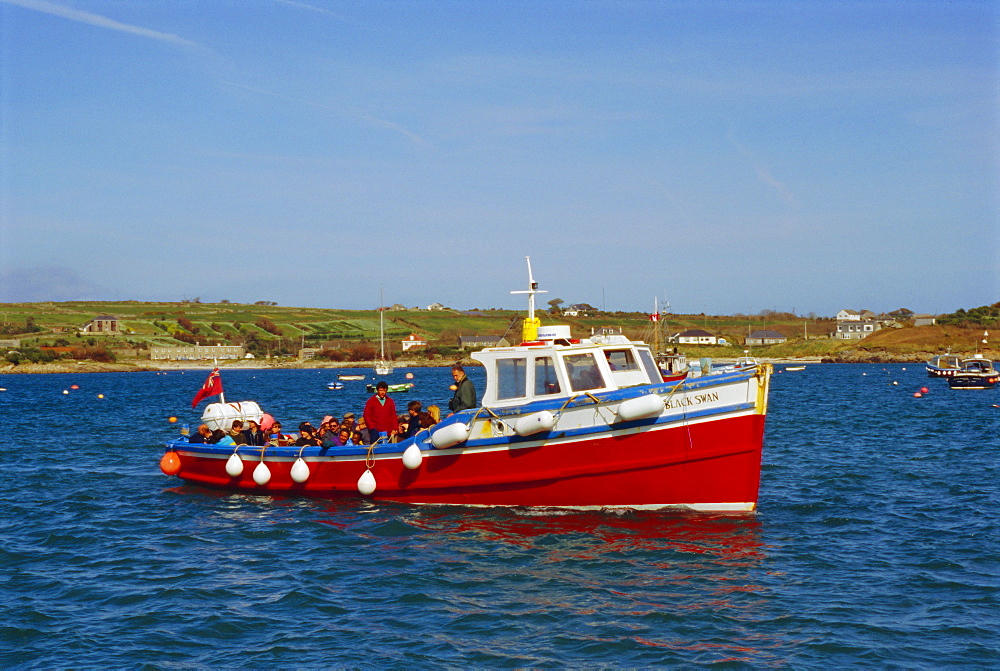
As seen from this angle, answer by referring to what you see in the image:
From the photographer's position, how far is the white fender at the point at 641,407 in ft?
47.8

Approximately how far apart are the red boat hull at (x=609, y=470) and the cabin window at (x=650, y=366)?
2054 millimetres

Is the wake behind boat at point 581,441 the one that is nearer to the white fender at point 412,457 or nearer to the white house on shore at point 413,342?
the white fender at point 412,457

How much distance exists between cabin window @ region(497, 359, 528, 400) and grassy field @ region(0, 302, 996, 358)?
375 ft

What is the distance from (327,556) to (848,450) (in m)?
19.3

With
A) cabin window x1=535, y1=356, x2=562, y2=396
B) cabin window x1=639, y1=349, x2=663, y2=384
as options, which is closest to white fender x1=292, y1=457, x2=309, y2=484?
cabin window x1=535, y1=356, x2=562, y2=396

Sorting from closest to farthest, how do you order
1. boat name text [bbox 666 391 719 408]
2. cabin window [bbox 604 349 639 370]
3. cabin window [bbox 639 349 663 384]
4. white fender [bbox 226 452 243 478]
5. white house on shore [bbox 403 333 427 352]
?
1. boat name text [bbox 666 391 719 408]
2. cabin window [bbox 604 349 639 370]
3. cabin window [bbox 639 349 663 384]
4. white fender [bbox 226 452 243 478]
5. white house on shore [bbox 403 333 427 352]

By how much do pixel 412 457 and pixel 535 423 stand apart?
110 inches

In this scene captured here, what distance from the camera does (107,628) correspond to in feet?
35.8

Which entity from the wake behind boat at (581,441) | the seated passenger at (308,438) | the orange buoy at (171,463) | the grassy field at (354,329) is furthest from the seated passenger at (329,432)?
the grassy field at (354,329)

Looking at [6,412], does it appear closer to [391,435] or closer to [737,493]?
[391,435]

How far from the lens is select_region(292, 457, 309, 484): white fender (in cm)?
1792

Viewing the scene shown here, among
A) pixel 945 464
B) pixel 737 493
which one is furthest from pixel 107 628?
pixel 945 464

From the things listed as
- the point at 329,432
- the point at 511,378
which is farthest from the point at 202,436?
the point at 511,378

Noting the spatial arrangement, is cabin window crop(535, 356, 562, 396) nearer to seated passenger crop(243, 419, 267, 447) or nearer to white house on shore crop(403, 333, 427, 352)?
seated passenger crop(243, 419, 267, 447)
